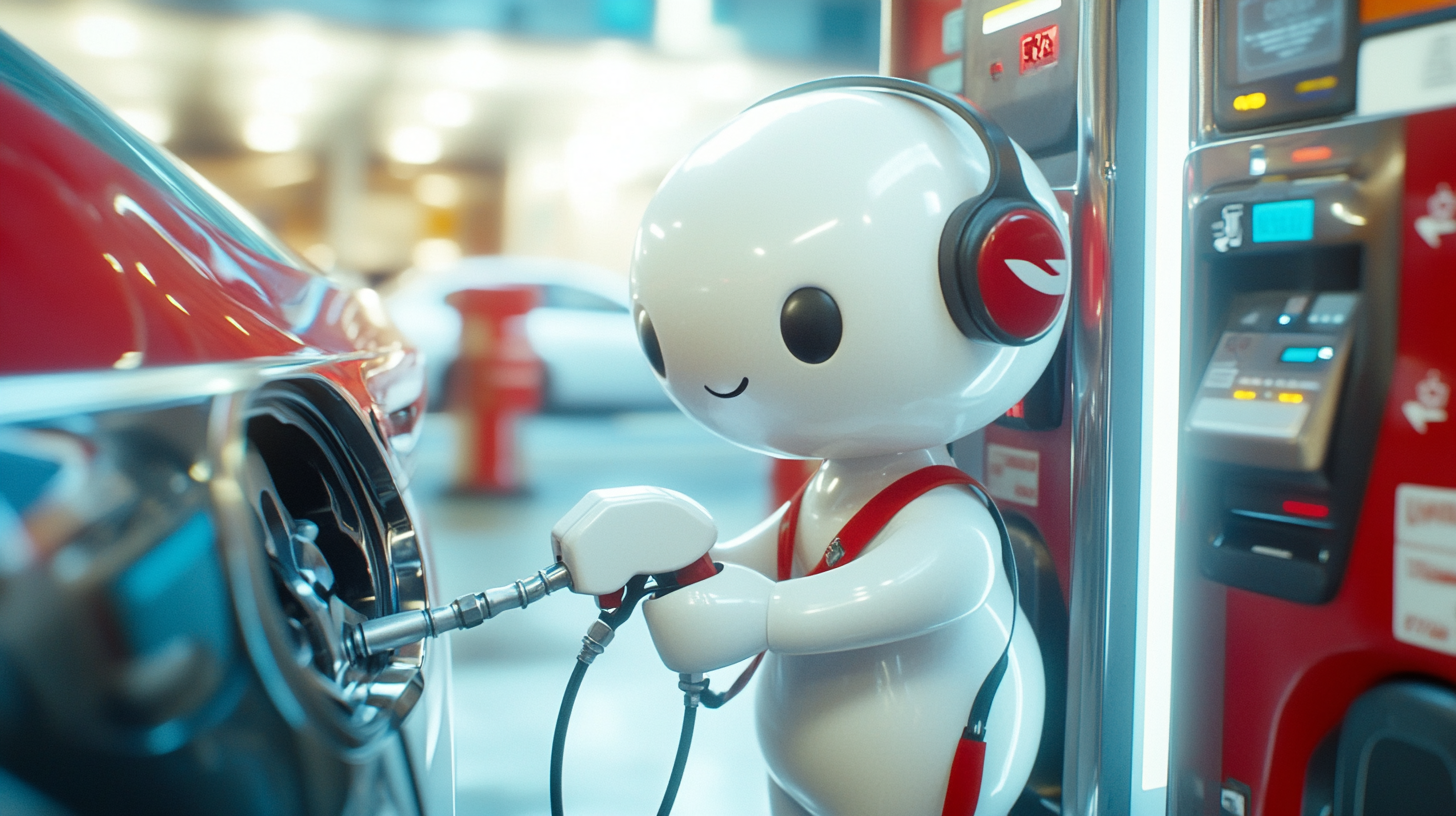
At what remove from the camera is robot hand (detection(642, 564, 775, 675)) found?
127 cm

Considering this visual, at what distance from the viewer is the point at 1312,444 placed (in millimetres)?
1304

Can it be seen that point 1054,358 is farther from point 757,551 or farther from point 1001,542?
point 757,551

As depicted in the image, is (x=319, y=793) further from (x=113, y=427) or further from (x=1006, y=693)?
(x=1006, y=693)

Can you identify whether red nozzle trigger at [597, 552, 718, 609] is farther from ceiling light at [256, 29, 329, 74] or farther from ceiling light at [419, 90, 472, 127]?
ceiling light at [419, 90, 472, 127]

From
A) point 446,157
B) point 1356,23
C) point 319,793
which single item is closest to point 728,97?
point 446,157

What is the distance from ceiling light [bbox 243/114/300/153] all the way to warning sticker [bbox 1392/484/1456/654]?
13.0 meters

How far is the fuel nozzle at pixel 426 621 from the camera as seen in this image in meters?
1.06

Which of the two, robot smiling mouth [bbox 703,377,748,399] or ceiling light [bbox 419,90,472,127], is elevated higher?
ceiling light [bbox 419,90,472,127]

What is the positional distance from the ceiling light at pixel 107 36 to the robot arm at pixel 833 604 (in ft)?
30.6

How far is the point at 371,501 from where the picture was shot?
3.76 feet

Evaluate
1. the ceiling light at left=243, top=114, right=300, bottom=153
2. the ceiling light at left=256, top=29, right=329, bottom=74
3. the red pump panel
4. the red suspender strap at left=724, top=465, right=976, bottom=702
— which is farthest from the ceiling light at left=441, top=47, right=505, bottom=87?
the red pump panel

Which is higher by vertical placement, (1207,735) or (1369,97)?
(1369,97)

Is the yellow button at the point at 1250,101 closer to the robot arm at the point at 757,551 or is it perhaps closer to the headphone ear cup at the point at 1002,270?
the headphone ear cup at the point at 1002,270

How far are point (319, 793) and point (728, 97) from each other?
11.5 m
